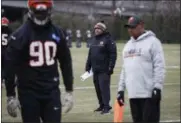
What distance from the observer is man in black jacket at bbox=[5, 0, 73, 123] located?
6164 millimetres

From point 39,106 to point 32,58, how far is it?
55 cm

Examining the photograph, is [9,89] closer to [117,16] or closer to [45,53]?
[45,53]

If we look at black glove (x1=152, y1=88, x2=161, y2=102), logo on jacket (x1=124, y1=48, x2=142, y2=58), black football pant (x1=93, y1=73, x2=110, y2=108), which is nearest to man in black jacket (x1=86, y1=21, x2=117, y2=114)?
black football pant (x1=93, y1=73, x2=110, y2=108)

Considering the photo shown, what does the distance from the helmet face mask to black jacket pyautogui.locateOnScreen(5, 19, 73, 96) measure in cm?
6

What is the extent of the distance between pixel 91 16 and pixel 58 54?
6660 cm

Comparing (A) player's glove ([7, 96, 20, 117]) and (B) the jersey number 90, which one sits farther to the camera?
(A) player's glove ([7, 96, 20, 117])

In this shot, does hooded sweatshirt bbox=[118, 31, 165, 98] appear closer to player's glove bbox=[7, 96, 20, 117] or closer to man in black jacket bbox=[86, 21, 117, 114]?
player's glove bbox=[7, 96, 20, 117]

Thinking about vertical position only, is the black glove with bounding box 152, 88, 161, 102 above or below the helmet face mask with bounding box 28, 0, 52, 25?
below

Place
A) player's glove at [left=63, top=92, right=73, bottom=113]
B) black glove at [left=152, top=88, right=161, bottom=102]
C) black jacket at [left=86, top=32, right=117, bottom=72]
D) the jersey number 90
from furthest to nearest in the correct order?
black jacket at [left=86, top=32, right=117, bottom=72], black glove at [left=152, top=88, right=161, bottom=102], player's glove at [left=63, top=92, right=73, bottom=113], the jersey number 90

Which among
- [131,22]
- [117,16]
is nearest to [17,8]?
[117,16]

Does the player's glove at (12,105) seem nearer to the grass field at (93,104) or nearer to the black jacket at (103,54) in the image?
the grass field at (93,104)

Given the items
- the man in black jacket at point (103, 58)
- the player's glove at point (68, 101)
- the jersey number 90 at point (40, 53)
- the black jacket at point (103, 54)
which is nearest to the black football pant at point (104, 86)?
the man in black jacket at point (103, 58)

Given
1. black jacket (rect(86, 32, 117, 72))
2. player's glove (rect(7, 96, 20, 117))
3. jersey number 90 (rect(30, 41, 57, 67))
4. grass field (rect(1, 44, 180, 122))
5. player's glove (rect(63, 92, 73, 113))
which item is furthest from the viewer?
black jacket (rect(86, 32, 117, 72))

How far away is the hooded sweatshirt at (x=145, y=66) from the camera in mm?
7566
